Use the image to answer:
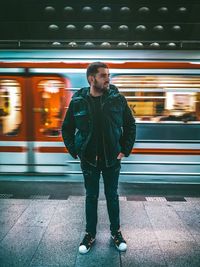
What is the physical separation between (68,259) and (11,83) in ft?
14.1

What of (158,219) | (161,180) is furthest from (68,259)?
(161,180)

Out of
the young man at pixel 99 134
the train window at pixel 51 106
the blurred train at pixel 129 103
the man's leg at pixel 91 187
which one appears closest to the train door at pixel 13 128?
the blurred train at pixel 129 103

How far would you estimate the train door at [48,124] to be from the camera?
641cm

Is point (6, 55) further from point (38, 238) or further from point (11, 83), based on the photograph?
point (38, 238)

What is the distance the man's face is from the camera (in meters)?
3.16

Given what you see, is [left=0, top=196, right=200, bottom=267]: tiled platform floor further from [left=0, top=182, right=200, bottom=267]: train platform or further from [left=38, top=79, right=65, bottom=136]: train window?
[left=38, top=79, right=65, bottom=136]: train window

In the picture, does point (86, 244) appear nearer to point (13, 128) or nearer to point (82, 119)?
point (82, 119)

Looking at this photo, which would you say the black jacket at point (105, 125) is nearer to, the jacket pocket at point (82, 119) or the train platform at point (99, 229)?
the jacket pocket at point (82, 119)

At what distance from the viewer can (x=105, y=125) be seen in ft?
10.4
